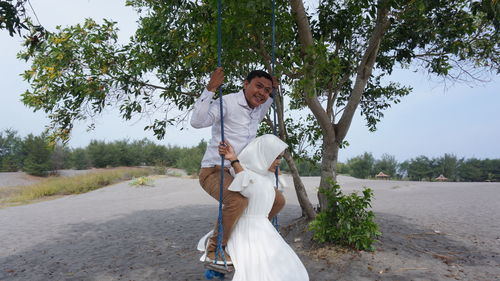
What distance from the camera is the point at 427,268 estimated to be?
4.90 meters

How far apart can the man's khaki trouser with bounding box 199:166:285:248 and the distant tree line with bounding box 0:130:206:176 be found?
68.8 ft

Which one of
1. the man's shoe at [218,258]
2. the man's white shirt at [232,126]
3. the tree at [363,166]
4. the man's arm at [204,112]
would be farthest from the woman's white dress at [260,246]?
the tree at [363,166]

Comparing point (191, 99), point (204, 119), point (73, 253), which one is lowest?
point (73, 253)

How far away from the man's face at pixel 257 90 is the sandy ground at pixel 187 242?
8.32 feet

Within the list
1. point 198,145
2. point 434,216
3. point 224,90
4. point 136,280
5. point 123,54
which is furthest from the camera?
point 198,145

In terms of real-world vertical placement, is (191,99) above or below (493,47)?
below

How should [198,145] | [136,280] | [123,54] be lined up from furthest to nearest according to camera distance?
[198,145] < [123,54] < [136,280]

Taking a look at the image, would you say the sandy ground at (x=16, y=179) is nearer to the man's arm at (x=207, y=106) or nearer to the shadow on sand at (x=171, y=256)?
the shadow on sand at (x=171, y=256)

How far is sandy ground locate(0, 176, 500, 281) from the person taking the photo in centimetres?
498

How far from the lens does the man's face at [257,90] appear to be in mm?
3172

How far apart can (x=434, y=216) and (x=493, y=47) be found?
14.3ft

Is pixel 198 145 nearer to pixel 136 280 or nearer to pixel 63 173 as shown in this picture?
pixel 63 173

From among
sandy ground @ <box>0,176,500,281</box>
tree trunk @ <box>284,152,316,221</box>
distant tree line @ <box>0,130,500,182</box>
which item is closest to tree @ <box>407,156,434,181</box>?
distant tree line @ <box>0,130,500,182</box>

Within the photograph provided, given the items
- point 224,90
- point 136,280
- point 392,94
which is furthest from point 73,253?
point 392,94
